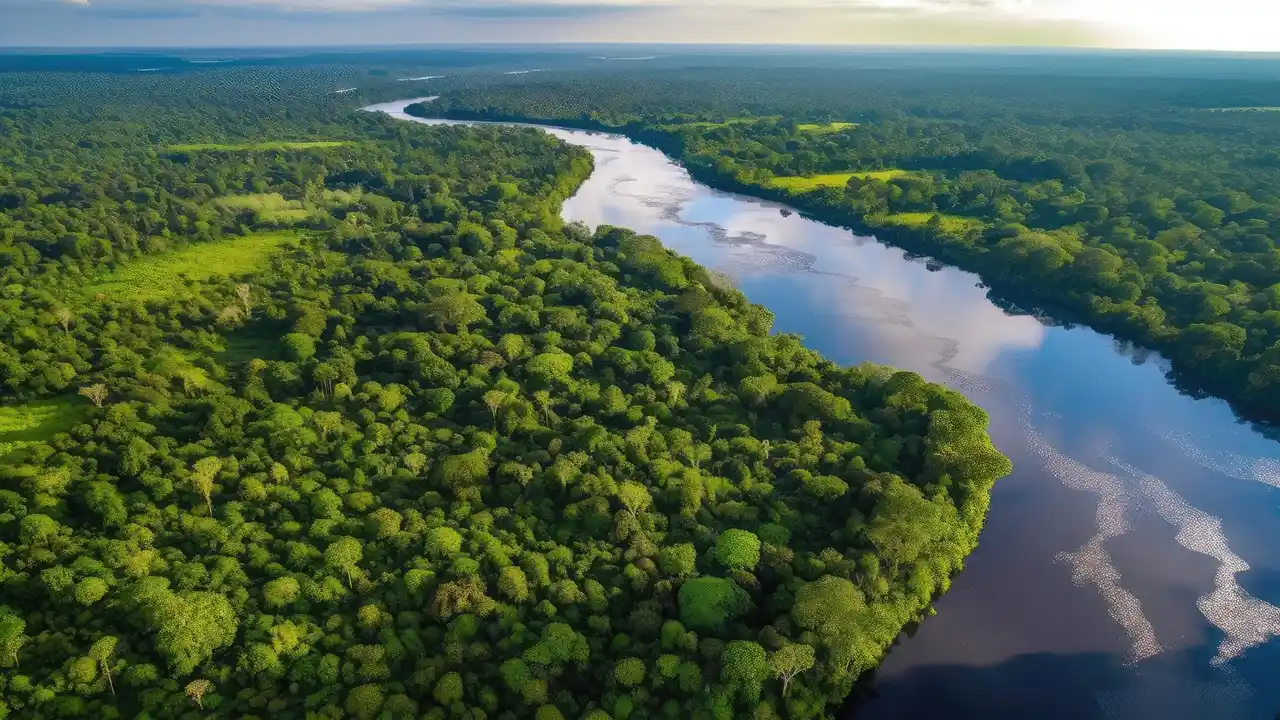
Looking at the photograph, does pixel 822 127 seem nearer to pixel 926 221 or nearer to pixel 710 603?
pixel 926 221

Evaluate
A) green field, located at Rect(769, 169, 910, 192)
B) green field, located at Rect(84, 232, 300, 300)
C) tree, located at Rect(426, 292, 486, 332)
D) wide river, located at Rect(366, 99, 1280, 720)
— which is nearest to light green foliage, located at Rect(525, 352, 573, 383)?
tree, located at Rect(426, 292, 486, 332)

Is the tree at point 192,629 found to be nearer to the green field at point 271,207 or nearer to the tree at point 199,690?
the tree at point 199,690

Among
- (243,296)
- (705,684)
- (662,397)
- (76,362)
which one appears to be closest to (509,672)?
(705,684)

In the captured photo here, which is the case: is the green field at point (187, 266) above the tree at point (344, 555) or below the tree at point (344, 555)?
above

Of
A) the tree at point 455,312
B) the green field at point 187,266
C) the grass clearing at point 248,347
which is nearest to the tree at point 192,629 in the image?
the grass clearing at point 248,347

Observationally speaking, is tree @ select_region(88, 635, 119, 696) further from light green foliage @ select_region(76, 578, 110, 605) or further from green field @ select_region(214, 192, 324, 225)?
green field @ select_region(214, 192, 324, 225)

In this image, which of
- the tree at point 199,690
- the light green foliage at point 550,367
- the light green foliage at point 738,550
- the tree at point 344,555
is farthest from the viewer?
the light green foliage at point 550,367
